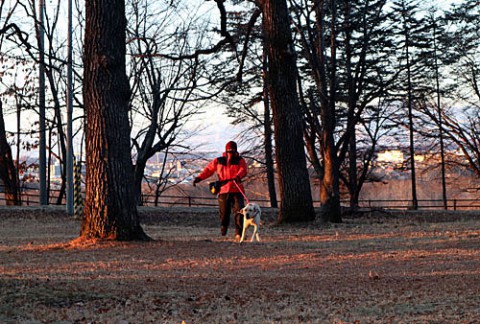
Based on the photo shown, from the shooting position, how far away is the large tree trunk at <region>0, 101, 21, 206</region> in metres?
36.4

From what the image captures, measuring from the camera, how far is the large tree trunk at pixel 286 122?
19.7m

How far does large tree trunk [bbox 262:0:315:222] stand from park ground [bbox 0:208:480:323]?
9.69ft

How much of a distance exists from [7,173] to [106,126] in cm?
2434

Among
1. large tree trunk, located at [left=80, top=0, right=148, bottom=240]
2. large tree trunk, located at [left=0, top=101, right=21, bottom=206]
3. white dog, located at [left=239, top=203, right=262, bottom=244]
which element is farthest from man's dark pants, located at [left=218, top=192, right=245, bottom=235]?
large tree trunk, located at [left=0, top=101, right=21, bottom=206]

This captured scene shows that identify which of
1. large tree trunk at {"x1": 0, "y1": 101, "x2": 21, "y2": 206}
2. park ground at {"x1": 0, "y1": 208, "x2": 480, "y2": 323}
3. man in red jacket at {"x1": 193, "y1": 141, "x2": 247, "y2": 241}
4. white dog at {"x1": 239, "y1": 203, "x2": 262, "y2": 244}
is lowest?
park ground at {"x1": 0, "y1": 208, "x2": 480, "y2": 323}

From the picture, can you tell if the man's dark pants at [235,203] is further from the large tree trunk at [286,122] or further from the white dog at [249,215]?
the large tree trunk at [286,122]

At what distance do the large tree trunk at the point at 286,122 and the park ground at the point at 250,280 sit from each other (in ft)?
9.69

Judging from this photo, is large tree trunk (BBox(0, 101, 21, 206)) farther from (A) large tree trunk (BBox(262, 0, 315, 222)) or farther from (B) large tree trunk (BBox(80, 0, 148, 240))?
(B) large tree trunk (BBox(80, 0, 148, 240))

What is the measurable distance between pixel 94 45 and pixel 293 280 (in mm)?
6278

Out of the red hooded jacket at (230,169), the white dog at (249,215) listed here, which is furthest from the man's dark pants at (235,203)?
the white dog at (249,215)

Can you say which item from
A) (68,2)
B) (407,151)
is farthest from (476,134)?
(68,2)

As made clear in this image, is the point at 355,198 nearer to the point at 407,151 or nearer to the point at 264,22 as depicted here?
the point at 407,151

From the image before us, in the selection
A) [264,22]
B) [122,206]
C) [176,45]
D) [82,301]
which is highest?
[176,45]

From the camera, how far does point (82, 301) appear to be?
8484 millimetres
